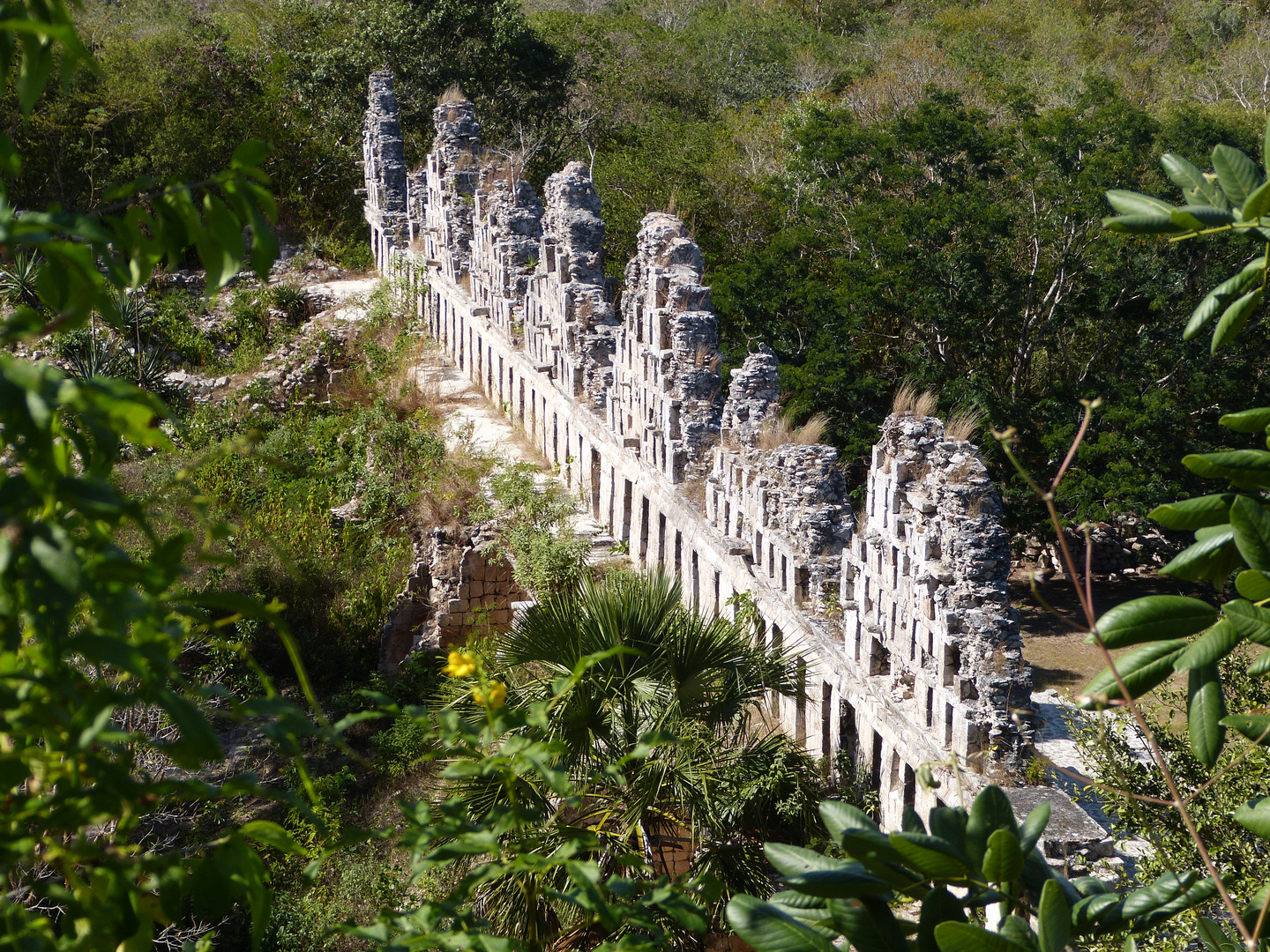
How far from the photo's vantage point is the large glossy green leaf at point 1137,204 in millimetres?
2922

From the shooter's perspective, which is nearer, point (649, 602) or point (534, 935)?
point (534, 935)

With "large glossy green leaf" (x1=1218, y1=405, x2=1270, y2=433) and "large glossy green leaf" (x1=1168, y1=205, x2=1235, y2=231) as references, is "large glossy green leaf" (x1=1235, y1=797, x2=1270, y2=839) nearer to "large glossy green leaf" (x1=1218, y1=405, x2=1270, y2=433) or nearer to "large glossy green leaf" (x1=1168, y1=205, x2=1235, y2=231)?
"large glossy green leaf" (x1=1218, y1=405, x2=1270, y2=433)

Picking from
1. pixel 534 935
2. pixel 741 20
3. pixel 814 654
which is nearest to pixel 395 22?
pixel 741 20

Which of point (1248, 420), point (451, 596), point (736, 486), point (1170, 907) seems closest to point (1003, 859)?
point (1170, 907)

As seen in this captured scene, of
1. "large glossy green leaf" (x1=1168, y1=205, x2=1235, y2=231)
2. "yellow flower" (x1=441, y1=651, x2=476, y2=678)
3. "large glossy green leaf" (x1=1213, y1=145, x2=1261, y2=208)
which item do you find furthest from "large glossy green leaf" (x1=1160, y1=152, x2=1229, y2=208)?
"yellow flower" (x1=441, y1=651, x2=476, y2=678)

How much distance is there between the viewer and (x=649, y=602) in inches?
333

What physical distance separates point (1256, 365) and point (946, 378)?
4.84 m

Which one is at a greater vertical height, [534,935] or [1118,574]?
[534,935]

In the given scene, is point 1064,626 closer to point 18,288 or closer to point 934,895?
point 934,895

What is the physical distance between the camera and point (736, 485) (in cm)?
1185

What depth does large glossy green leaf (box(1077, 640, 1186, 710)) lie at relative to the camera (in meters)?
2.74

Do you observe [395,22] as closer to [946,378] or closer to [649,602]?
[946,378]

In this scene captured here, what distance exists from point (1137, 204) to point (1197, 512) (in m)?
0.81

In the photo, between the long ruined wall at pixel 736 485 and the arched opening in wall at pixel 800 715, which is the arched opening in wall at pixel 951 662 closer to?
the long ruined wall at pixel 736 485
